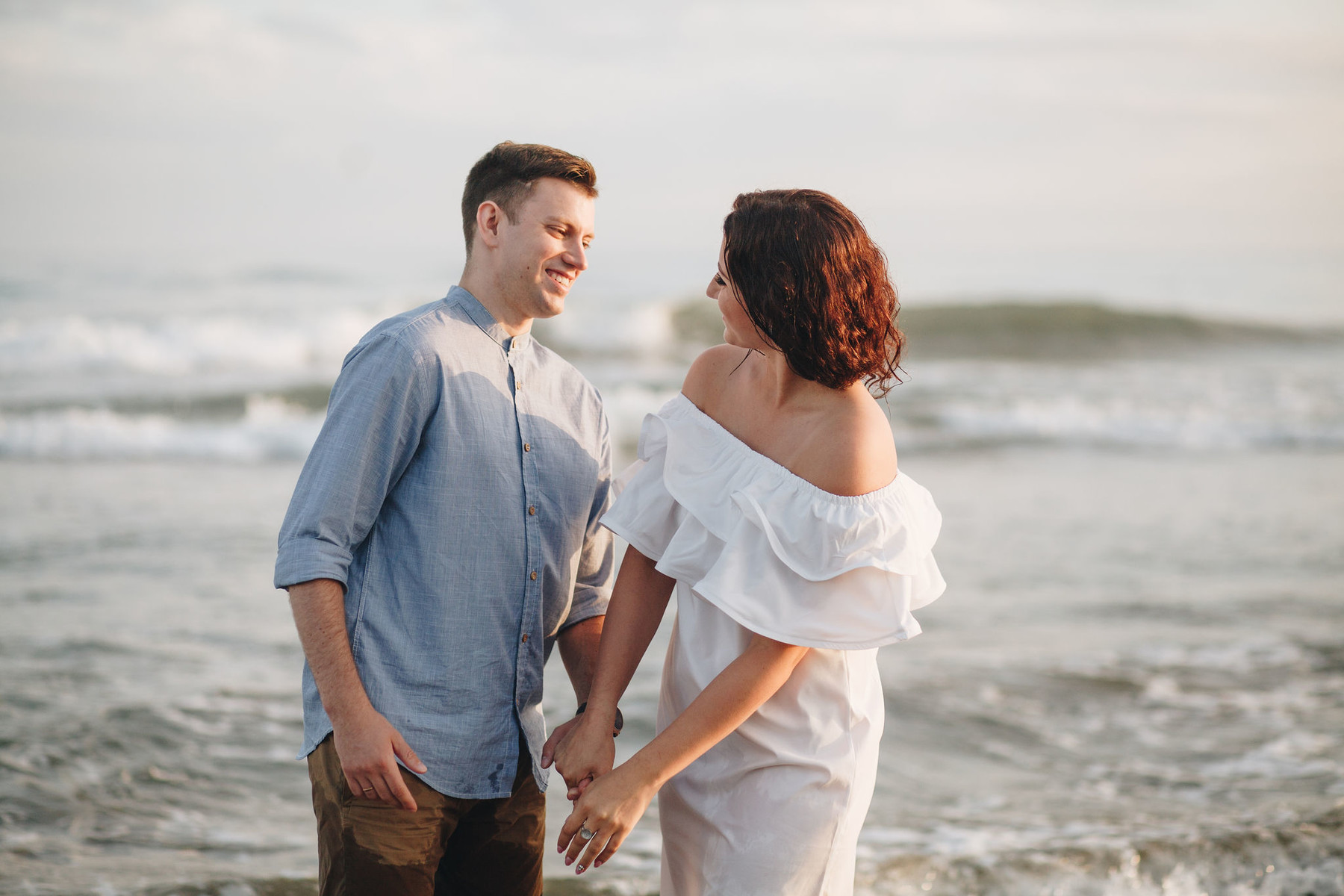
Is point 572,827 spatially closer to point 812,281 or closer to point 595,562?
point 595,562

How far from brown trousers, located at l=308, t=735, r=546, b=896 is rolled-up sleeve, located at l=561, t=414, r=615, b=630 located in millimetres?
348

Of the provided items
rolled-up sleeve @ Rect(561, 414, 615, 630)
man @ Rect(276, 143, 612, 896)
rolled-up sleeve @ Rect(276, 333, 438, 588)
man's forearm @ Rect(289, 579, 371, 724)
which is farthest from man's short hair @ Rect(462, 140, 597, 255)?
man's forearm @ Rect(289, 579, 371, 724)

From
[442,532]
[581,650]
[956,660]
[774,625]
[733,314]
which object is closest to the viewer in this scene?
[774,625]

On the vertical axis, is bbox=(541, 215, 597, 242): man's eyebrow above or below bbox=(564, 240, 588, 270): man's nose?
above

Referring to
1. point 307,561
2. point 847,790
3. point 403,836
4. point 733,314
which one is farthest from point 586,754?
point 733,314

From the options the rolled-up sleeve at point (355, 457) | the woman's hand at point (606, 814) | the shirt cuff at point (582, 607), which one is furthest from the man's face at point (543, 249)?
the woman's hand at point (606, 814)

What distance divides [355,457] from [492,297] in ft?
1.55

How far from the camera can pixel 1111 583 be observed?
22.5 ft

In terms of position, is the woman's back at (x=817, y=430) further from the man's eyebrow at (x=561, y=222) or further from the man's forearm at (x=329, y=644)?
the man's forearm at (x=329, y=644)

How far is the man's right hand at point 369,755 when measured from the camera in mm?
1889

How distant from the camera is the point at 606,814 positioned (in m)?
1.79

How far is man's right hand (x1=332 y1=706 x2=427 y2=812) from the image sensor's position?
6.20ft

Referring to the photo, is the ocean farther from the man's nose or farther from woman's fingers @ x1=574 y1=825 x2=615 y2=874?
the man's nose

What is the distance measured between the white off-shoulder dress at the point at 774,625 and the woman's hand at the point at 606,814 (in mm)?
199
